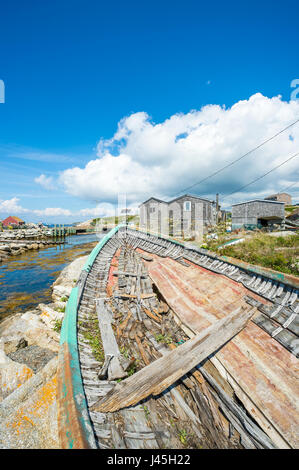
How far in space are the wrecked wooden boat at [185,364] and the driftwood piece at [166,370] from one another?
0.06ft

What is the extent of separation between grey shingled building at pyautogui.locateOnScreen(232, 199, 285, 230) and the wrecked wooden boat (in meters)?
24.9

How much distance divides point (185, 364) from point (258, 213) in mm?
29649

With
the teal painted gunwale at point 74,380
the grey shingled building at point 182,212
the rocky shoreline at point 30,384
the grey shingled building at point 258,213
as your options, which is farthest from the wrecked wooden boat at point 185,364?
the grey shingled building at point 258,213

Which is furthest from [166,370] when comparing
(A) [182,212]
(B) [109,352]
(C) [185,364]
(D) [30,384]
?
(A) [182,212]

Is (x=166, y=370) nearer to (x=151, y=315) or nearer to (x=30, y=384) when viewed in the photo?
(x=151, y=315)

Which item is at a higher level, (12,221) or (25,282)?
(12,221)

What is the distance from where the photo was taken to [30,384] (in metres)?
3.84

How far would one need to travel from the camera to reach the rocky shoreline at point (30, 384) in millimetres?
2746

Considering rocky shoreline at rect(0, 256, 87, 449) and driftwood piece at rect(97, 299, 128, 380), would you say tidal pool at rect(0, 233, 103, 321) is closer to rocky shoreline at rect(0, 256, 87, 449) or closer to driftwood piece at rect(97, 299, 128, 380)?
rocky shoreline at rect(0, 256, 87, 449)

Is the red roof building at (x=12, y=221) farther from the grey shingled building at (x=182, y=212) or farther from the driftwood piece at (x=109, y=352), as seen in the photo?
the driftwood piece at (x=109, y=352)

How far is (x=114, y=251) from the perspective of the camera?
1036 cm
